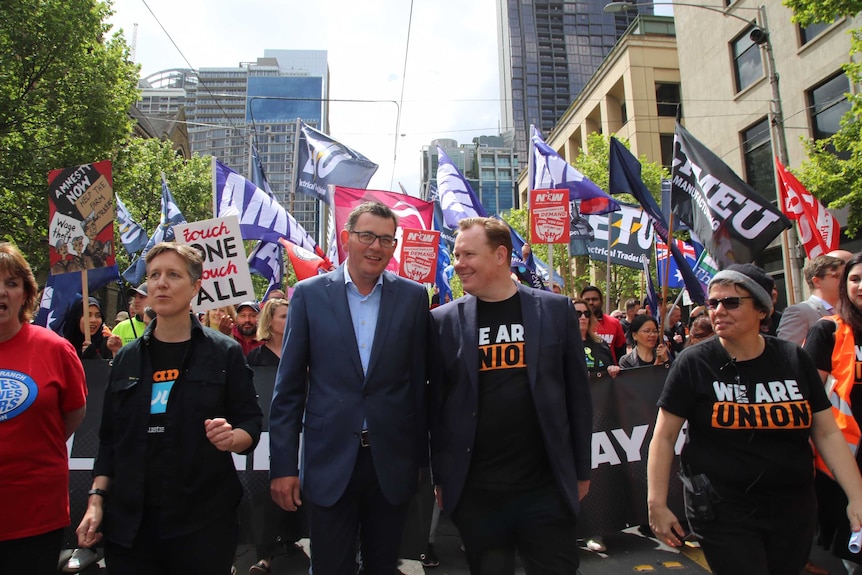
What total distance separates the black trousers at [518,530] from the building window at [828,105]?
20310mm

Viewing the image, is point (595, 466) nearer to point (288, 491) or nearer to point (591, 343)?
point (591, 343)

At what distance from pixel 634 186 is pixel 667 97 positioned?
30805mm

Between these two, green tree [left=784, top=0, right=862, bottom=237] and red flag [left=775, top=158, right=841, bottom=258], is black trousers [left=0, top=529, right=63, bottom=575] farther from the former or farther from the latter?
green tree [left=784, top=0, right=862, bottom=237]

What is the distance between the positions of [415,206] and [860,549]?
25.6 feet

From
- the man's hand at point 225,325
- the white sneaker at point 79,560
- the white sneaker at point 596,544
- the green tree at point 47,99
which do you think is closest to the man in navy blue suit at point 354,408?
the white sneaker at point 596,544

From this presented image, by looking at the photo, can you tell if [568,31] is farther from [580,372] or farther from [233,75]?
[580,372]

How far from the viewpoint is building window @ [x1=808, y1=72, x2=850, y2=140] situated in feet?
59.6

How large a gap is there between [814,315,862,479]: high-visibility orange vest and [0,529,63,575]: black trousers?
3589 mm

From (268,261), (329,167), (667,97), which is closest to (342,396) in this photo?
(268,261)

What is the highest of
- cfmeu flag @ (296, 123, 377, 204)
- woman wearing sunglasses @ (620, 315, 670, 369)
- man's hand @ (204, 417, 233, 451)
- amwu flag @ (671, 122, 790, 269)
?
cfmeu flag @ (296, 123, 377, 204)

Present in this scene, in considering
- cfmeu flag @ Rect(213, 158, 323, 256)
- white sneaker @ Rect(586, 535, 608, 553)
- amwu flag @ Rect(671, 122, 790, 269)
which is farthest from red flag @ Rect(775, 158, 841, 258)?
cfmeu flag @ Rect(213, 158, 323, 256)

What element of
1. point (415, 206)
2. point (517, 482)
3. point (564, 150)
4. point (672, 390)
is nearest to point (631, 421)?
point (672, 390)

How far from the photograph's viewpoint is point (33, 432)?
2.44 metres

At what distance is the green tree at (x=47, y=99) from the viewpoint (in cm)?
1476
